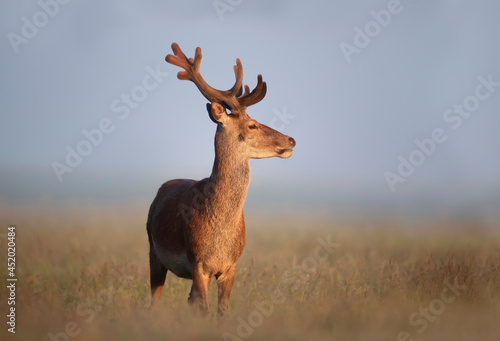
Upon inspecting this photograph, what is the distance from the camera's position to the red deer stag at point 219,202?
22.0 ft

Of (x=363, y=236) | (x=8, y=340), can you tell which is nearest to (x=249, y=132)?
(x=8, y=340)

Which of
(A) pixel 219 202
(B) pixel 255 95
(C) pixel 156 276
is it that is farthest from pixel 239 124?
(C) pixel 156 276

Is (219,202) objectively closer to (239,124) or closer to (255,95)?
(239,124)

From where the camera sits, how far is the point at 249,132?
23.2 ft

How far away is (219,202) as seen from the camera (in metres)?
6.83

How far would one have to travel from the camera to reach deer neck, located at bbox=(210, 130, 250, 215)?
6.84 meters

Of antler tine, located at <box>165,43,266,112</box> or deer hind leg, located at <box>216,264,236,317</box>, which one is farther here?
antler tine, located at <box>165,43,266,112</box>

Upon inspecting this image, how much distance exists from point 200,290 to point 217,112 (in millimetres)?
2239

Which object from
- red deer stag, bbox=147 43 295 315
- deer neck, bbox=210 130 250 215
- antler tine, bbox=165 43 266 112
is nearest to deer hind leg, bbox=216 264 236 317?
red deer stag, bbox=147 43 295 315

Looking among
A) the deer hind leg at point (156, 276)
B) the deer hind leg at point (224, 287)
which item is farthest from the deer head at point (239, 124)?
the deer hind leg at point (156, 276)

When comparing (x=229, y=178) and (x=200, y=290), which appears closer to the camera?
(x=200, y=290)

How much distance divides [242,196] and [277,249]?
7.79 metres

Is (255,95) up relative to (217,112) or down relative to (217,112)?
up

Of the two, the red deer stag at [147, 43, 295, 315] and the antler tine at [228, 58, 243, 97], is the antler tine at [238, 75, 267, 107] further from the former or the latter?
the antler tine at [228, 58, 243, 97]
